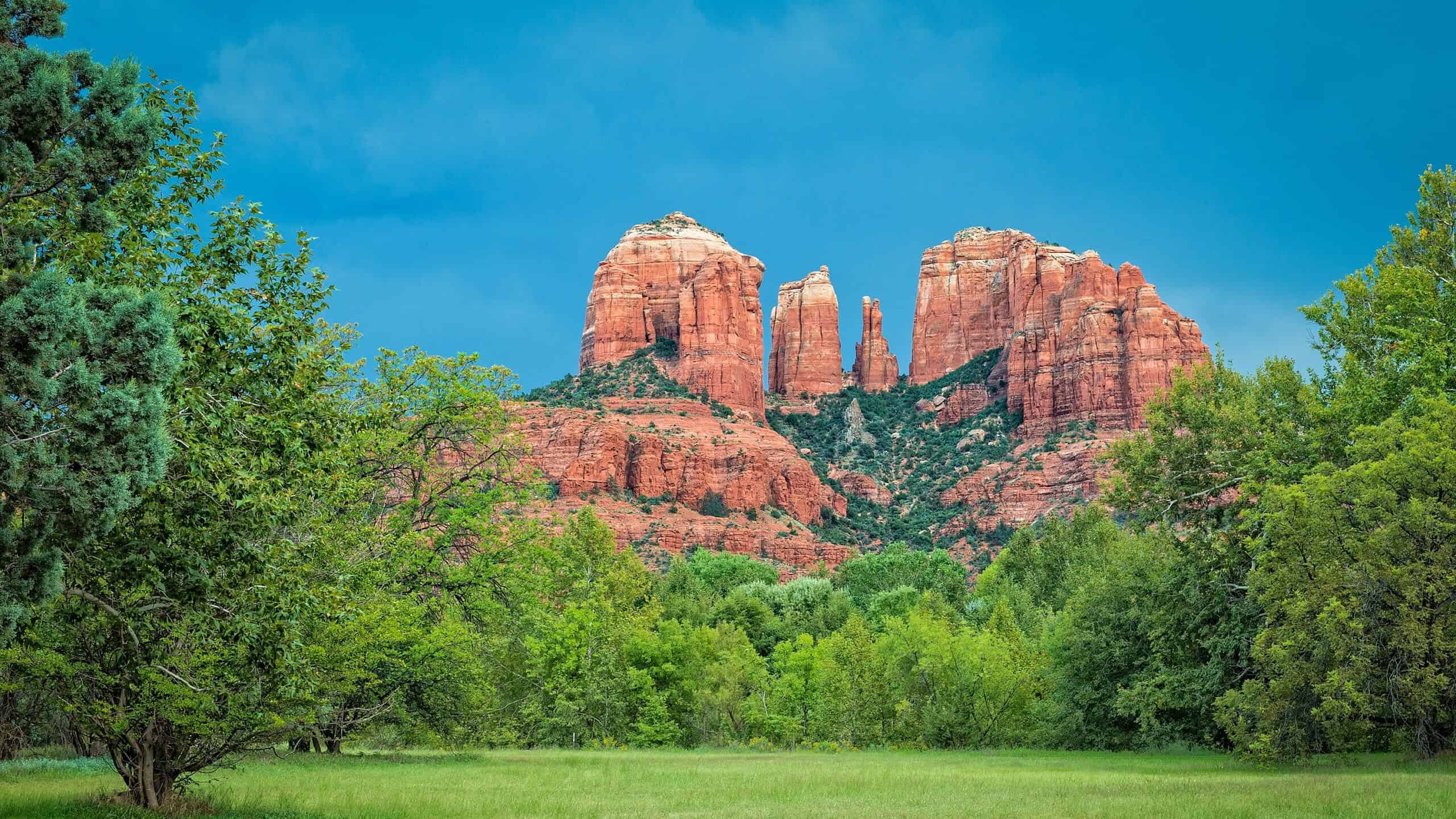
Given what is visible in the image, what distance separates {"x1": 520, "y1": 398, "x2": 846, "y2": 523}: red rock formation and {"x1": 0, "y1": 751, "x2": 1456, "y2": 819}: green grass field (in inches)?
3635

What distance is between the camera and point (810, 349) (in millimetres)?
193875

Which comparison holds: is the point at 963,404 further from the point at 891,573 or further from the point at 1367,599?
the point at 1367,599

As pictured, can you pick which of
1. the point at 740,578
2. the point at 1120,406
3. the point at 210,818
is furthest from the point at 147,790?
the point at 1120,406

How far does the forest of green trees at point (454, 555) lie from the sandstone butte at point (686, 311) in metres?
97.2

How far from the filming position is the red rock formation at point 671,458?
126m

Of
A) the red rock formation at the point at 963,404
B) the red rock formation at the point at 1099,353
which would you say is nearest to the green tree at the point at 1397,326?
the red rock formation at the point at 1099,353

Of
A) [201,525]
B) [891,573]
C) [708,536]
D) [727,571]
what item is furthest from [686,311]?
[201,525]

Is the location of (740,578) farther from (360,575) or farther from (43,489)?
(43,489)

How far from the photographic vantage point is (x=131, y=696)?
16.4 metres

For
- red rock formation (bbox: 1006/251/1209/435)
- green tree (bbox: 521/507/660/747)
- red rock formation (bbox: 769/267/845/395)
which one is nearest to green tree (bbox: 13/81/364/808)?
green tree (bbox: 521/507/660/747)

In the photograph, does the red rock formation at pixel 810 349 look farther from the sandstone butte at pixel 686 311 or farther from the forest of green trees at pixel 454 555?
the forest of green trees at pixel 454 555

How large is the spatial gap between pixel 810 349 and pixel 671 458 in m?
68.1

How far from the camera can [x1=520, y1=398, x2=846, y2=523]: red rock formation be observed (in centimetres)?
12581

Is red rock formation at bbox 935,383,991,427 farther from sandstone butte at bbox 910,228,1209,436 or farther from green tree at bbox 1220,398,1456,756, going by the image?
green tree at bbox 1220,398,1456,756
